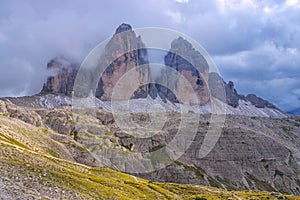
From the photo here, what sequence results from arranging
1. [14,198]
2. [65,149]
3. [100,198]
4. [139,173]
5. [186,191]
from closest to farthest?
[14,198], [100,198], [186,191], [65,149], [139,173]

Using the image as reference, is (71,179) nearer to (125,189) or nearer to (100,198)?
(100,198)

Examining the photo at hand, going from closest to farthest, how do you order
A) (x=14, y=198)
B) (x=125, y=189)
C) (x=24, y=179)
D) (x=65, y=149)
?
(x=14, y=198)
(x=24, y=179)
(x=125, y=189)
(x=65, y=149)

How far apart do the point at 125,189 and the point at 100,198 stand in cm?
1739

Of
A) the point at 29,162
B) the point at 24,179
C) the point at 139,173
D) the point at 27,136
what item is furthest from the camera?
the point at 139,173

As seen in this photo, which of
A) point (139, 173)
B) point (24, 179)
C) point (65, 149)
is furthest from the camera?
point (139, 173)

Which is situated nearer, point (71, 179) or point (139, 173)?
point (71, 179)

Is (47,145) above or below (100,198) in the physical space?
above

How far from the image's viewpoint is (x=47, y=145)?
14300cm

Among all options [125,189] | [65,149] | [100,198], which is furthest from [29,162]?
[65,149]

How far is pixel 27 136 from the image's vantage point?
449ft

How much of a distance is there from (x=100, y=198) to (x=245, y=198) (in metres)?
72.1

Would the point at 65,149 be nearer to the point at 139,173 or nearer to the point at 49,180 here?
the point at 139,173

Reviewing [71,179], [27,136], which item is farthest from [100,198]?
[27,136]

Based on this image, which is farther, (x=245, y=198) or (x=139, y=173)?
(x=139, y=173)
